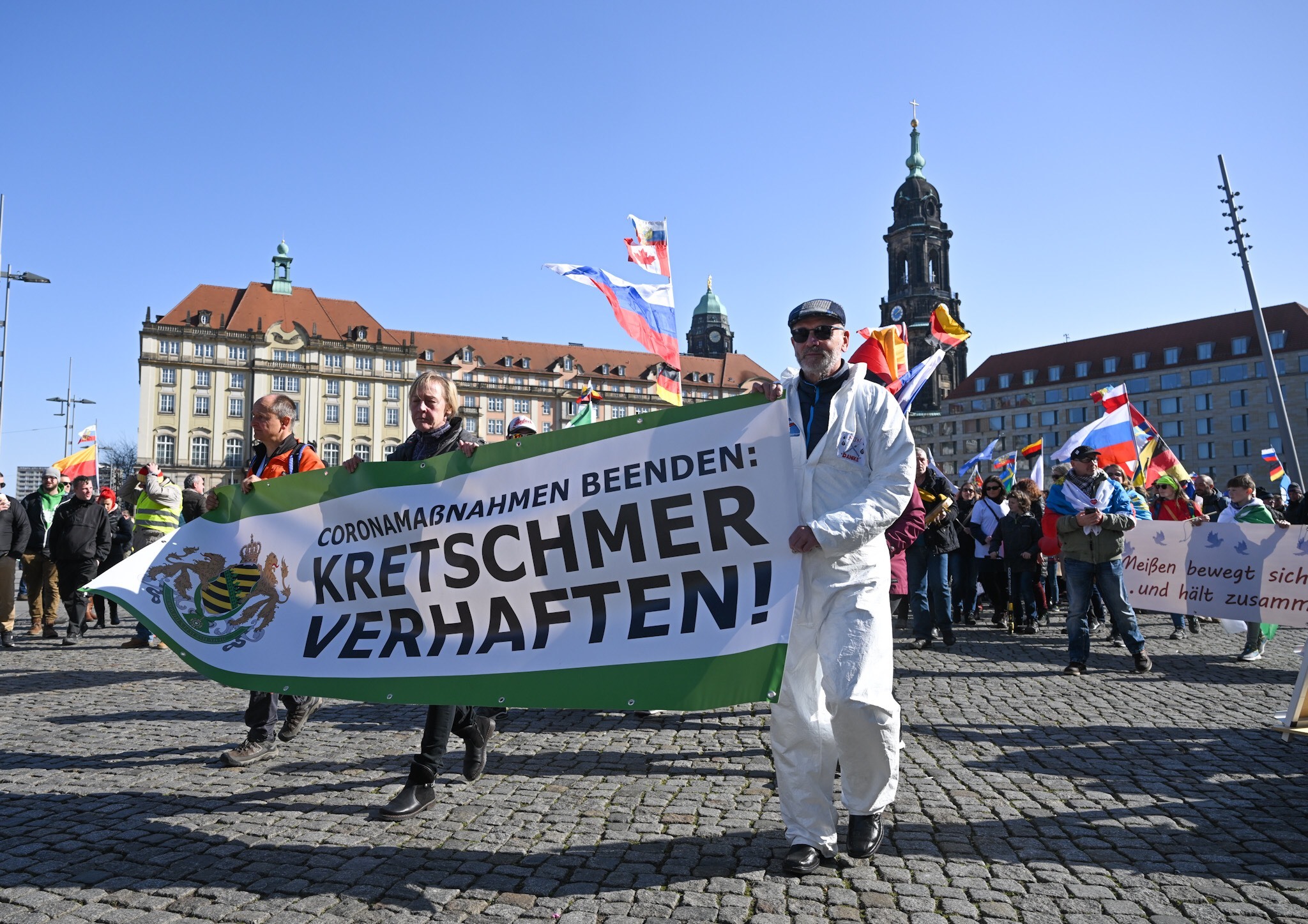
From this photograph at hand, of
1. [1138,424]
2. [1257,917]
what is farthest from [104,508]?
[1138,424]

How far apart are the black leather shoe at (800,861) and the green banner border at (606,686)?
60 cm

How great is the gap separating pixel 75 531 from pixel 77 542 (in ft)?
0.47

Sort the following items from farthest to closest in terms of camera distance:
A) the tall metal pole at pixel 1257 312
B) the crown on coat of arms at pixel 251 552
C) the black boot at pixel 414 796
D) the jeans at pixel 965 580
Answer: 1. the tall metal pole at pixel 1257 312
2. the jeans at pixel 965 580
3. the crown on coat of arms at pixel 251 552
4. the black boot at pixel 414 796

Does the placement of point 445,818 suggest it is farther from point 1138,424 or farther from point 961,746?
point 1138,424

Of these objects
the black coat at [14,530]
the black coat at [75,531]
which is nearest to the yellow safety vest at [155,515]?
the black coat at [75,531]

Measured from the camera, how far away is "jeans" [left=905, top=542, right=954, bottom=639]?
11.2 meters

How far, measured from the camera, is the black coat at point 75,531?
40.2 feet

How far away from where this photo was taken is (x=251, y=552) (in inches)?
208

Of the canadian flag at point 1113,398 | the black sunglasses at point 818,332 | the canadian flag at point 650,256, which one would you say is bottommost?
the black sunglasses at point 818,332

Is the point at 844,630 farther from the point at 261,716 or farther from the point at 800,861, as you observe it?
the point at 261,716

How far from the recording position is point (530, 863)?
12.6 ft

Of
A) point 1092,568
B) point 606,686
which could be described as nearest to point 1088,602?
point 1092,568

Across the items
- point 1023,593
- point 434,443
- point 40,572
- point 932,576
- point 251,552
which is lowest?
point 1023,593

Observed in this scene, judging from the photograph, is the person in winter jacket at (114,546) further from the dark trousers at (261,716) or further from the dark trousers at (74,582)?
the dark trousers at (261,716)
